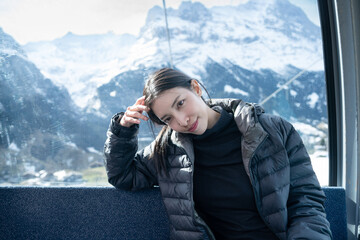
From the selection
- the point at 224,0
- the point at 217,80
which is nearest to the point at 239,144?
the point at 217,80

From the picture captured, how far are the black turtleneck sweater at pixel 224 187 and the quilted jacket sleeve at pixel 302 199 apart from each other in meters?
0.14

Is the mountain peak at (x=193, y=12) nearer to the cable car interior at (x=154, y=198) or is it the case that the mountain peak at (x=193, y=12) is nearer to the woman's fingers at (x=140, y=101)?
the cable car interior at (x=154, y=198)

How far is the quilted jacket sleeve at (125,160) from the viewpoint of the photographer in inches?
57.5

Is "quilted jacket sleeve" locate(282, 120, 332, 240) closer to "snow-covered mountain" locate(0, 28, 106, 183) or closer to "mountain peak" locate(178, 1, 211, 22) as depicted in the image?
"mountain peak" locate(178, 1, 211, 22)

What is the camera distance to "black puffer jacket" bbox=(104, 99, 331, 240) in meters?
1.27

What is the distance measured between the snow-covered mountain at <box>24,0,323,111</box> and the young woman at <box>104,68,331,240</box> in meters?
0.58

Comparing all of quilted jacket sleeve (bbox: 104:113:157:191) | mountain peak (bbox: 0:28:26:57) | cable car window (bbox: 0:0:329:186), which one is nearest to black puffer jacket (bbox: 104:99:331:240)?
quilted jacket sleeve (bbox: 104:113:157:191)

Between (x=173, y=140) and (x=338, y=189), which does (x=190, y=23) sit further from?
(x=338, y=189)

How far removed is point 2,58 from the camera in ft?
6.57

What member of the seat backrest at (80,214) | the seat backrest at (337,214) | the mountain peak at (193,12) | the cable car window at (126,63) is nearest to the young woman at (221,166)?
the seat backrest at (80,214)

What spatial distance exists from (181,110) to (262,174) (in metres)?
0.44

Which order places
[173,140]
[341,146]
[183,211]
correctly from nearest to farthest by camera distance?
[183,211] < [173,140] < [341,146]

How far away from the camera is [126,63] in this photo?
6.59 feet

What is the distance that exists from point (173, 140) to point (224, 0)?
1.02 metres
